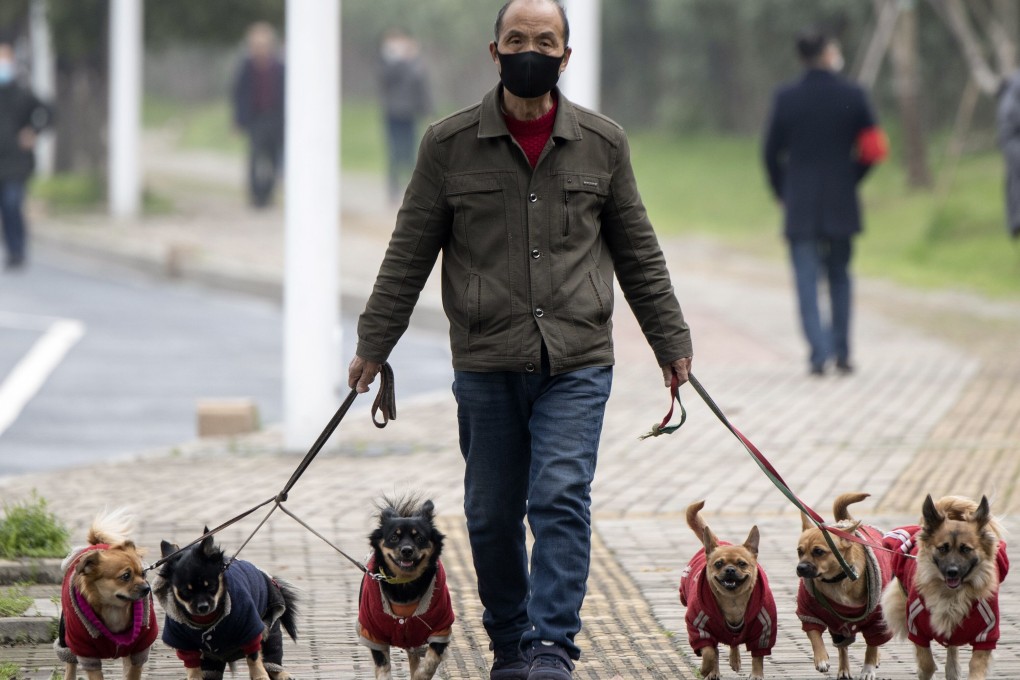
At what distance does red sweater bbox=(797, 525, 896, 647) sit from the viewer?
524 centimetres

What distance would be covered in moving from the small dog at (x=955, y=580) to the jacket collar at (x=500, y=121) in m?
1.48

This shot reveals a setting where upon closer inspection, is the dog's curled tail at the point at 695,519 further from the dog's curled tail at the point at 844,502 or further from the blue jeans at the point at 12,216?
the blue jeans at the point at 12,216

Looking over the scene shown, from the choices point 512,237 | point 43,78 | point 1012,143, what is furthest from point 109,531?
point 43,78

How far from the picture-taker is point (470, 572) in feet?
22.9

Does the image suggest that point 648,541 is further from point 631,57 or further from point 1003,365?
point 631,57

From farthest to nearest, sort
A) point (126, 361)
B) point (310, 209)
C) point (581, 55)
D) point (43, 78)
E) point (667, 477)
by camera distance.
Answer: point (43, 78), point (581, 55), point (126, 361), point (310, 209), point (667, 477)

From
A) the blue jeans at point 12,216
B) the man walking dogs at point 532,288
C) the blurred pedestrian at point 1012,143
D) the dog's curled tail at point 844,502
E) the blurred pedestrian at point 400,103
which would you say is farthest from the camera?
the blurred pedestrian at point 400,103

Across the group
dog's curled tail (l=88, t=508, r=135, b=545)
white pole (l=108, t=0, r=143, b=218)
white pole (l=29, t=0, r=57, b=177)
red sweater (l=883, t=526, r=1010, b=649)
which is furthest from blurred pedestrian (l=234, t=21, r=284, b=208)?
red sweater (l=883, t=526, r=1010, b=649)

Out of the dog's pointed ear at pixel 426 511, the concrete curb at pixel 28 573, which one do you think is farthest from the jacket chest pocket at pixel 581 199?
the concrete curb at pixel 28 573

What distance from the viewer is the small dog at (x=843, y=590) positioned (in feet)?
17.1

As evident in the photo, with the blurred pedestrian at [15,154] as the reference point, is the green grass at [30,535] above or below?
above

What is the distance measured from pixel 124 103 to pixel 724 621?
18279 millimetres

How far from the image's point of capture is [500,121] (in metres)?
4.94

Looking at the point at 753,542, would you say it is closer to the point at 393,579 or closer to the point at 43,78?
the point at 393,579
